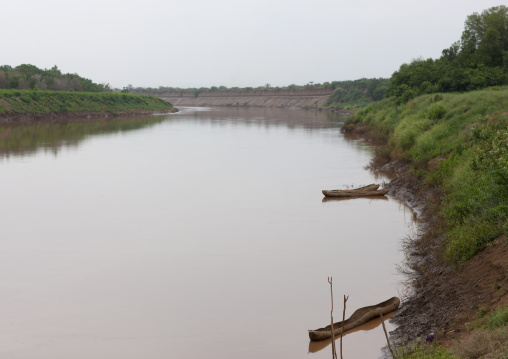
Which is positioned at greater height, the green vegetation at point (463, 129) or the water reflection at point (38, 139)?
the green vegetation at point (463, 129)

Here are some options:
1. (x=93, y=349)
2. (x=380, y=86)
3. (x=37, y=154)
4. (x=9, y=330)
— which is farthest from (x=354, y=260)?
(x=380, y=86)

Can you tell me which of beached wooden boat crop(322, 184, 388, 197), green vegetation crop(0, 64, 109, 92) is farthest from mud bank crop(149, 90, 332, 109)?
beached wooden boat crop(322, 184, 388, 197)

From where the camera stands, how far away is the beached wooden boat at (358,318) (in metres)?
9.41

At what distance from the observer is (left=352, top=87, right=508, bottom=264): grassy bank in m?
11.6

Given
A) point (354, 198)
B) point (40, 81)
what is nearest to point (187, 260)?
point (354, 198)

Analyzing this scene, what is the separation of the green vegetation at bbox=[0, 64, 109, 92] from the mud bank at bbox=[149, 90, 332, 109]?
42.6 metres

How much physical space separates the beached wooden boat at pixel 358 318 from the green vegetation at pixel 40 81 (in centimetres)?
8557

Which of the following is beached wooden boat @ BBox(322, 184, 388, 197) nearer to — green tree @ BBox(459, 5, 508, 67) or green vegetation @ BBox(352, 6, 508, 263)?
green vegetation @ BBox(352, 6, 508, 263)

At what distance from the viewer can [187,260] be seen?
14.2 metres

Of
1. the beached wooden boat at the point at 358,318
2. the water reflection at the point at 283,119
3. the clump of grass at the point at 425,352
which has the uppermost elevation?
the water reflection at the point at 283,119

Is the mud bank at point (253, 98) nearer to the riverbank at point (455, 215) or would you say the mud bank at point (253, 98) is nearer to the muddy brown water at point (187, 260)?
the riverbank at point (455, 215)

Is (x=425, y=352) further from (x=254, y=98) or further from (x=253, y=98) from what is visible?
(x=253, y=98)

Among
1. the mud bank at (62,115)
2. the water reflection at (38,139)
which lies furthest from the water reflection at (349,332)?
the mud bank at (62,115)

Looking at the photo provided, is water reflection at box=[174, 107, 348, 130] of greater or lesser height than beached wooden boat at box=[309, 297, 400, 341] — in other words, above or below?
above
